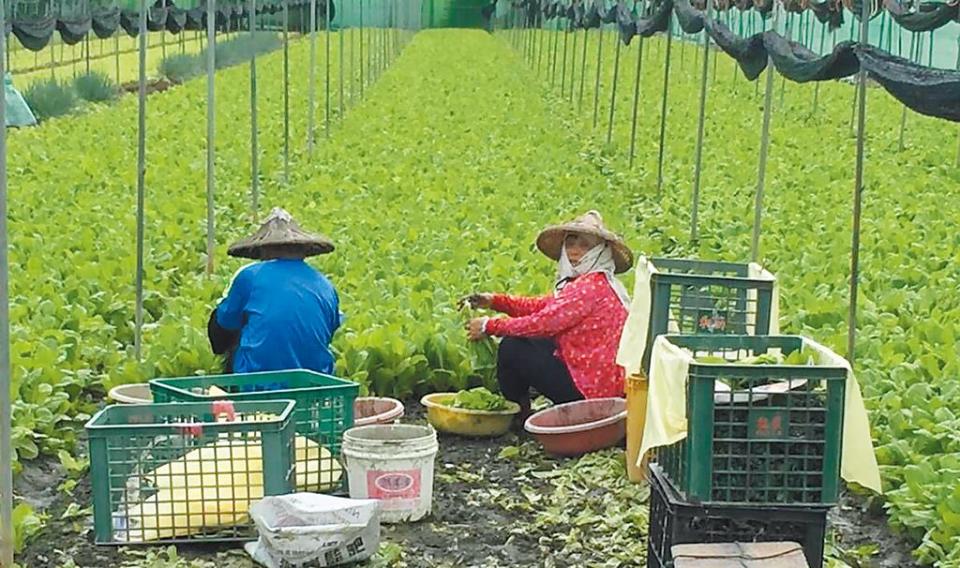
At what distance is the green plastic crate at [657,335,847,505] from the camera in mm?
4000

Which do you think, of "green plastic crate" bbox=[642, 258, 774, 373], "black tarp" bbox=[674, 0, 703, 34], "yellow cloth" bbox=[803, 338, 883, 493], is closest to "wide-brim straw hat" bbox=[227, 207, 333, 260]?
"green plastic crate" bbox=[642, 258, 774, 373]

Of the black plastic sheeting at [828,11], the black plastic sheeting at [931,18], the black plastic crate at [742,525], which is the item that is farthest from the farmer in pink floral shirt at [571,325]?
the black plastic sheeting at [931,18]

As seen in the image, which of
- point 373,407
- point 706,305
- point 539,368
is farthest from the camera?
point 539,368

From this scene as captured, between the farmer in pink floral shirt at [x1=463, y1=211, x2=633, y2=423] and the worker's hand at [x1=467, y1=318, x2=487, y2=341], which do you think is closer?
the farmer in pink floral shirt at [x1=463, y1=211, x2=633, y2=423]

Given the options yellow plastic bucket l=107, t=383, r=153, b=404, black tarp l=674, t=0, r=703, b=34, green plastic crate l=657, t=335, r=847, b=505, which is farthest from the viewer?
black tarp l=674, t=0, r=703, b=34

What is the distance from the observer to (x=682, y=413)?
13.6ft

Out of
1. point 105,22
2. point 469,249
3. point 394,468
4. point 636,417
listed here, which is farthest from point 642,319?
point 105,22

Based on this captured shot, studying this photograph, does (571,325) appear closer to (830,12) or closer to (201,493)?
(201,493)

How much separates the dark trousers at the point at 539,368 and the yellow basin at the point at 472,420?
18 centimetres

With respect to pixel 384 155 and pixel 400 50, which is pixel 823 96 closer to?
pixel 384 155

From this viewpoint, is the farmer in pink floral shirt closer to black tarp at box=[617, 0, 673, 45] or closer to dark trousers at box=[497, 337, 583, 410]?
dark trousers at box=[497, 337, 583, 410]

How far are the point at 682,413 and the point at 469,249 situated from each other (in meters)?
5.59

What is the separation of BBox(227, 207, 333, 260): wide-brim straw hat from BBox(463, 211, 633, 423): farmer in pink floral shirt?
83 centimetres

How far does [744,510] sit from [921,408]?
6.84ft
